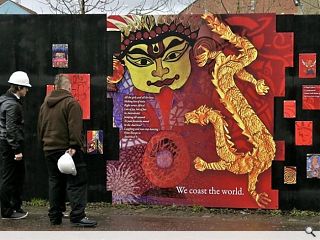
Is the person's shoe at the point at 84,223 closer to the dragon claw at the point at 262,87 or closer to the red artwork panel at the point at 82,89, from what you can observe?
the red artwork panel at the point at 82,89

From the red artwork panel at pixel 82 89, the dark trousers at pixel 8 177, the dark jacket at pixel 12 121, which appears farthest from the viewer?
the red artwork panel at pixel 82 89

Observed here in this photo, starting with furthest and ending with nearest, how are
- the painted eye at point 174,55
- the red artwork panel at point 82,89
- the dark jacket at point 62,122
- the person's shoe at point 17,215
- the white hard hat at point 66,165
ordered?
the red artwork panel at point 82,89 < the painted eye at point 174,55 < the person's shoe at point 17,215 < the dark jacket at point 62,122 < the white hard hat at point 66,165

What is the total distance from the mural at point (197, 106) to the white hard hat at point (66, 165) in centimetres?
143

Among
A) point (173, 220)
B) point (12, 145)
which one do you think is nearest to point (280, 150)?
point (173, 220)

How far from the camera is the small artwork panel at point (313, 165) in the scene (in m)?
7.26

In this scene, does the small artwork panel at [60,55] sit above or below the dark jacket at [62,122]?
above

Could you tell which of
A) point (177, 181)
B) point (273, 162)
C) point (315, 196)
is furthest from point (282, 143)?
point (177, 181)

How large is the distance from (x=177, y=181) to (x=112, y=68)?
5.98 ft

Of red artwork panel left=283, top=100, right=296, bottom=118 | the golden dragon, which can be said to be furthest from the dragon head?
red artwork panel left=283, top=100, right=296, bottom=118

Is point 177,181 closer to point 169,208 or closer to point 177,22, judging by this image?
point 169,208

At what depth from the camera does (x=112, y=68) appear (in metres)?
7.54

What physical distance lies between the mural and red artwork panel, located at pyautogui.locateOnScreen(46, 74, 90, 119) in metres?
0.32

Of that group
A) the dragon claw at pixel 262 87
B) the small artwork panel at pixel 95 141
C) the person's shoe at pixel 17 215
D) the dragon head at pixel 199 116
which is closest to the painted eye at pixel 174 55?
the dragon head at pixel 199 116

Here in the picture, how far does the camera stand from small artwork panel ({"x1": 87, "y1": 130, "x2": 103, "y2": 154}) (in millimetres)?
7633
